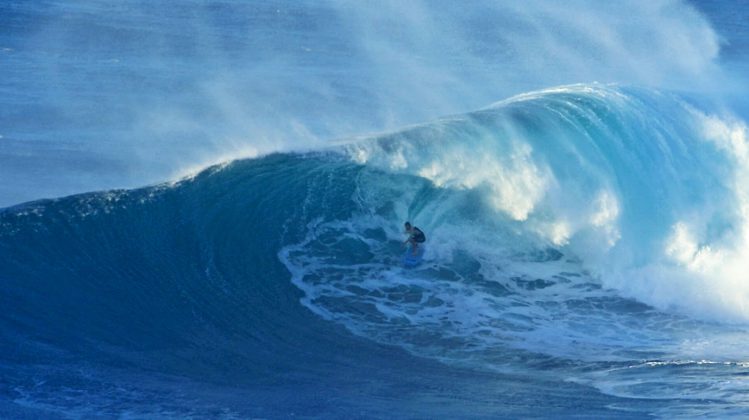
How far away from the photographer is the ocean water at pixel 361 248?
13.5 m

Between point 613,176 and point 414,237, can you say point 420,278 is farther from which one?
point 613,176

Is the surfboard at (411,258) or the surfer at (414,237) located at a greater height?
the surfer at (414,237)

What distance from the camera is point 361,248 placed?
683 inches

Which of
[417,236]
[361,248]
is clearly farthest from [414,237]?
[361,248]

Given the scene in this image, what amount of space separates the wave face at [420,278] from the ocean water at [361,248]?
4cm

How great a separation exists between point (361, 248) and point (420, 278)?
1.11 metres

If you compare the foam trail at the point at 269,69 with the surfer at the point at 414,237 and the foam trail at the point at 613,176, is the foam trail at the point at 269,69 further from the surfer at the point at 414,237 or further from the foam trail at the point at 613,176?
the surfer at the point at 414,237

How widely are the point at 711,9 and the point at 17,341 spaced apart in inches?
1296

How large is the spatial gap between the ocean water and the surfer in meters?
0.36

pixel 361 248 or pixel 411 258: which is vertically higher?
pixel 361 248

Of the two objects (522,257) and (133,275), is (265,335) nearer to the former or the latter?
(133,275)

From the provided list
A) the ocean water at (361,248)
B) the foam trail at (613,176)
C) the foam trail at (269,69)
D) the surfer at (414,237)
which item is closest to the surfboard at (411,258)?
the surfer at (414,237)

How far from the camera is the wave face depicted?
43.9 feet

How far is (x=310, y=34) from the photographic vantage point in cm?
3281
